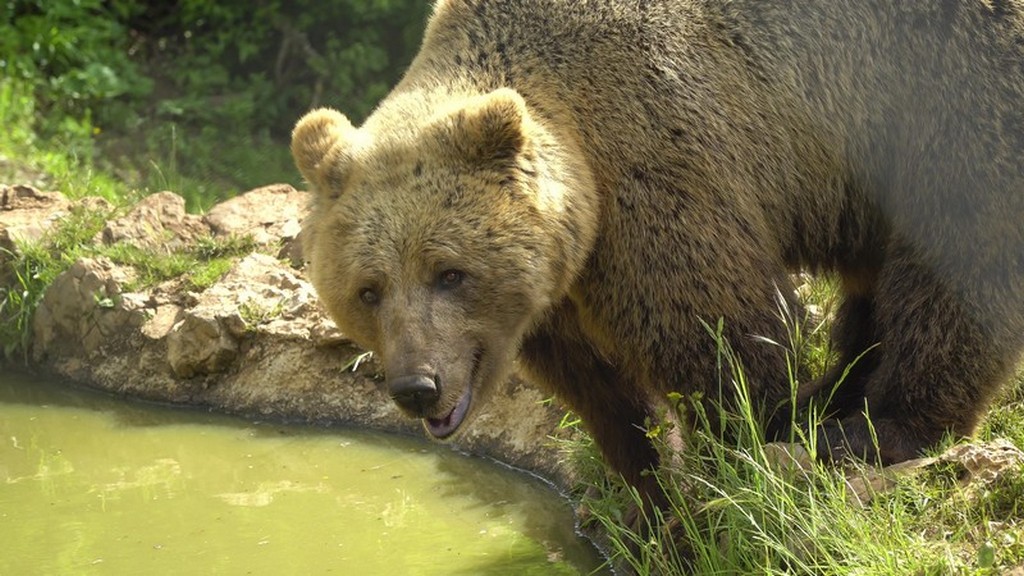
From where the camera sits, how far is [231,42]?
12578 mm

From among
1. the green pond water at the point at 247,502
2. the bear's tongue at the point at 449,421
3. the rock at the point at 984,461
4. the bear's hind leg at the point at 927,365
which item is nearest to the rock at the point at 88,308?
the green pond water at the point at 247,502

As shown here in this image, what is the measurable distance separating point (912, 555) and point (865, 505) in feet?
1.31

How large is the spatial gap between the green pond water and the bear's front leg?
19.2 inches

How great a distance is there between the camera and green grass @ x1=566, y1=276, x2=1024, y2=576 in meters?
4.14

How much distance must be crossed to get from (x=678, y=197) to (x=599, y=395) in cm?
100

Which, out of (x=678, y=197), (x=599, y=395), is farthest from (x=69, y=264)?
(x=678, y=197)

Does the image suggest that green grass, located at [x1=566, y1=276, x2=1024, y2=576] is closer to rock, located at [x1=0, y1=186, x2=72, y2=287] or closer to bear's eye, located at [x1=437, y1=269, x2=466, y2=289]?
bear's eye, located at [x1=437, y1=269, x2=466, y2=289]

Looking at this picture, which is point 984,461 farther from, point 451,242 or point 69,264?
point 69,264

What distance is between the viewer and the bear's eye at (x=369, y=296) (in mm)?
4789

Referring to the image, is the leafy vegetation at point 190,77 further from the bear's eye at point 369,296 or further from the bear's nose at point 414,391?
the bear's nose at point 414,391

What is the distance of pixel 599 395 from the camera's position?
221 inches

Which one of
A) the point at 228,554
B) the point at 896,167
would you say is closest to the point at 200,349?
the point at 228,554

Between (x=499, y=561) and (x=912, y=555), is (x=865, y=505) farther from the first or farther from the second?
(x=499, y=561)

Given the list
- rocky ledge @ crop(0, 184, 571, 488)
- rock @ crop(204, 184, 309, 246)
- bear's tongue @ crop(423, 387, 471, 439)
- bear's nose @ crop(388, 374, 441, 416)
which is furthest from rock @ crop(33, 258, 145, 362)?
bear's nose @ crop(388, 374, 441, 416)
